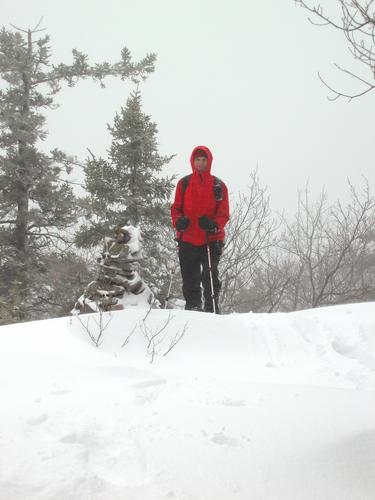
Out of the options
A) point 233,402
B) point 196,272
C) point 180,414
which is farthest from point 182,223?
point 180,414

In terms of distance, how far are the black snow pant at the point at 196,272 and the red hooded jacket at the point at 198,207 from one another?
10 cm

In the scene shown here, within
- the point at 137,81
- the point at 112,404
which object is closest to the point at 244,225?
the point at 137,81

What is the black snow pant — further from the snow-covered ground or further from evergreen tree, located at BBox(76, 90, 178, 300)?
evergreen tree, located at BBox(76, 90, 178, 300)

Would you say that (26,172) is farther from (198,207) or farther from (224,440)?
(224,440)

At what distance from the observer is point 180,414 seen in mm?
2395

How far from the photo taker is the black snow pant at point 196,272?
5434 millimetres

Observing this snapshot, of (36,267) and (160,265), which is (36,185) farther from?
(160,265)

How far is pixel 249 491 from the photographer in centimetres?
175

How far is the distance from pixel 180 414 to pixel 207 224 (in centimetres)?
322

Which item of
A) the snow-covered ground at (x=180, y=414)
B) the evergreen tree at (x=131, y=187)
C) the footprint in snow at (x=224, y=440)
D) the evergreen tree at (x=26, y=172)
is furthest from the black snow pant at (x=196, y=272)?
the evergreen tree at (x=26, y=172)

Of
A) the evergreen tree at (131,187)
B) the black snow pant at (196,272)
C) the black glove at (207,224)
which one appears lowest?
the black snow pant at (196,272)

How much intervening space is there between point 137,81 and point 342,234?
830cm

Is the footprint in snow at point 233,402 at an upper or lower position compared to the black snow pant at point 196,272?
lower

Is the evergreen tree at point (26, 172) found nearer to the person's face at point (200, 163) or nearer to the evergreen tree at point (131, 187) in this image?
the evergreen tree at point (131, 187)
